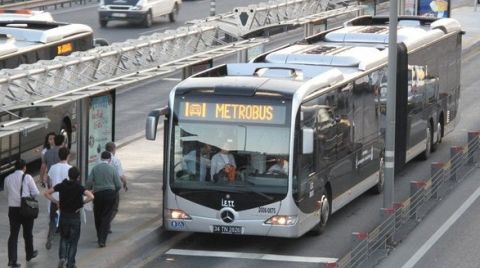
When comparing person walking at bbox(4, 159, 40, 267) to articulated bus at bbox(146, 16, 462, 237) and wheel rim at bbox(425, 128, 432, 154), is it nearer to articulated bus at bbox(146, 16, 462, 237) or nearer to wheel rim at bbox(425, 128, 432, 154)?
articulated bus at bbox(146, 16, 462, 237)

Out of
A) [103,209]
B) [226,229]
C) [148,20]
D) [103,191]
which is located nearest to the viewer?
[103,191]

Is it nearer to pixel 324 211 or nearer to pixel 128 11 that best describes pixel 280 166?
pixel 324 211

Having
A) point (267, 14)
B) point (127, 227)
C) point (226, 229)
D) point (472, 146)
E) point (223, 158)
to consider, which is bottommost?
point (472, 146)

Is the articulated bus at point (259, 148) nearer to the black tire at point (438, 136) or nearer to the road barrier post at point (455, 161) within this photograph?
the road barrier post at point (455, 161)

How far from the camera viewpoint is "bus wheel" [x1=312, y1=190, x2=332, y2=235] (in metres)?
22.7

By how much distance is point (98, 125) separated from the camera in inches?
957

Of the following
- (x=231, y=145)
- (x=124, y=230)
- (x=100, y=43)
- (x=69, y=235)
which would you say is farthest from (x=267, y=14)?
(x=69, y=235)

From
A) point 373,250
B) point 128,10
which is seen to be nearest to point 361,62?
point 373,250

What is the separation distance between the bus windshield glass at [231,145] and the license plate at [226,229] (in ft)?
1.92

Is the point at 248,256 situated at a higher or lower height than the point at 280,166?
lower

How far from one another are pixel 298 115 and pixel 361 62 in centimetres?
422

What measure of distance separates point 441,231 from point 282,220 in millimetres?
3594

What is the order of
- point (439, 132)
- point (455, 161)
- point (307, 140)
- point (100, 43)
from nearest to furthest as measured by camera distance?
point (307, 140) < point (455, 161) < point (439, 132) < point (100, 43)

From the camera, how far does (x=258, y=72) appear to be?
22.9 m
